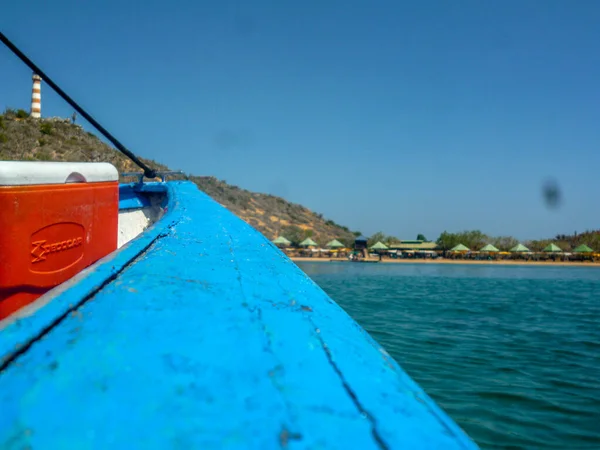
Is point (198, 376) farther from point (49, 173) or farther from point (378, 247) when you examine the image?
point (378, 247)

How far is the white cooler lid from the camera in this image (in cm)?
146

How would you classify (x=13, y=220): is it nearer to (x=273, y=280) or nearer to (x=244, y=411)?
(x=273, y=280)

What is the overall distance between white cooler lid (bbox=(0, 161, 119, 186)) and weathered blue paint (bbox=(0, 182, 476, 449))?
804 millimetres

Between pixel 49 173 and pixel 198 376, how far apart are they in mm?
1309

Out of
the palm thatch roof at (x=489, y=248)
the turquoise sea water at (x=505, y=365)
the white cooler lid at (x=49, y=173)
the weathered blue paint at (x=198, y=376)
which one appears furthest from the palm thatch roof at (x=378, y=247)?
the weathered blue paint at (x=198, y=376)

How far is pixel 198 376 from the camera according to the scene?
23.4 inches

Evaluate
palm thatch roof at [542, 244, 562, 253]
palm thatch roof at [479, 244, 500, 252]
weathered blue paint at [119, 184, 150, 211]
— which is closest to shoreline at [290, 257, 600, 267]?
palm thatch roof at [542, 244, 562, 253]

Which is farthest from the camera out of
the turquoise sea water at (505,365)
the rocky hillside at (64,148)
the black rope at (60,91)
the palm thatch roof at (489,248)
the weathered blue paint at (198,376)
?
the palm thatch roof at (489,248)

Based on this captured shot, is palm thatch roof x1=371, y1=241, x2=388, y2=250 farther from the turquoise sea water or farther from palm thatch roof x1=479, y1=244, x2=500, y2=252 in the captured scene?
the turquoise sea water

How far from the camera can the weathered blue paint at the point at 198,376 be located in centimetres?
52

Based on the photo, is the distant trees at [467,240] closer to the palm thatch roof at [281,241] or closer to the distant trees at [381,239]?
the distant trees at [381,239]

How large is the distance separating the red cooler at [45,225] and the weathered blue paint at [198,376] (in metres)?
0.77

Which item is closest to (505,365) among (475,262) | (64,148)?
(64,148)

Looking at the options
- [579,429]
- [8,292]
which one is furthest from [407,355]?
[8,292]
